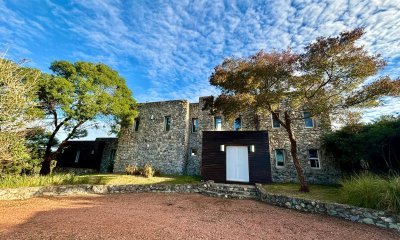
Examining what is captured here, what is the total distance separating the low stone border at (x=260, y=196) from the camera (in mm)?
5453

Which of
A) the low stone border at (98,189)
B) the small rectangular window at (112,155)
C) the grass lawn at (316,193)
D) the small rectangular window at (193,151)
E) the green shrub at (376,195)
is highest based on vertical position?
the small rectangular window at (193,151)

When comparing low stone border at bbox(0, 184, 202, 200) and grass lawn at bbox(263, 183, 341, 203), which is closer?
grass lawn at bbox(263, 183, 341, 203)

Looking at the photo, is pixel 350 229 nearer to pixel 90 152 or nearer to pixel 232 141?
pixel 232 141

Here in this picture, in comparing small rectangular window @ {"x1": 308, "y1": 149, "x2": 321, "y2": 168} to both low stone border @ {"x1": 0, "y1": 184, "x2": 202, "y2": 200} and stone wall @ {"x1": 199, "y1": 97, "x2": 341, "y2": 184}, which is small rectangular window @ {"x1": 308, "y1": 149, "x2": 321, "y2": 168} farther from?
low stone border @ {"x1": 0, "y1": 184, "x2": 202, "y2": 200}

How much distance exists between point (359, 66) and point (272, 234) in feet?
26.1

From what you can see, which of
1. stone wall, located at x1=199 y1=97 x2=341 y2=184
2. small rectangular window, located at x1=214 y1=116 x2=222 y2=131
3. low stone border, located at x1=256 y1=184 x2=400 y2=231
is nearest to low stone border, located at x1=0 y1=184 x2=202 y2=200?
low stone border, located at x1=256 y1=184 x2=400 y2=231

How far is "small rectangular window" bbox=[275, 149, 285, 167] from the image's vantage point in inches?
546

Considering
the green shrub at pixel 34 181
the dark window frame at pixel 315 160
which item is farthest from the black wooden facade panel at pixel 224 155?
the green shrub at pixel 34 181

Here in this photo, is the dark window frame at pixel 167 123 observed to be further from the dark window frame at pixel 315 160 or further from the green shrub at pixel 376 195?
the green shrub at pixel 376 195

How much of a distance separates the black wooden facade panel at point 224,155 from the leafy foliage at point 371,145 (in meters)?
4.52

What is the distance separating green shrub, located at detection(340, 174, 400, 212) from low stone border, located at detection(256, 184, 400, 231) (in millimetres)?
300

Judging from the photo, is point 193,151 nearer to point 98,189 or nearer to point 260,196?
point 98,189

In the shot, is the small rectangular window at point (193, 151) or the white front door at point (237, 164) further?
the small rectangular window at point (193, 151)

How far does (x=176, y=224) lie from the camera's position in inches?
198
